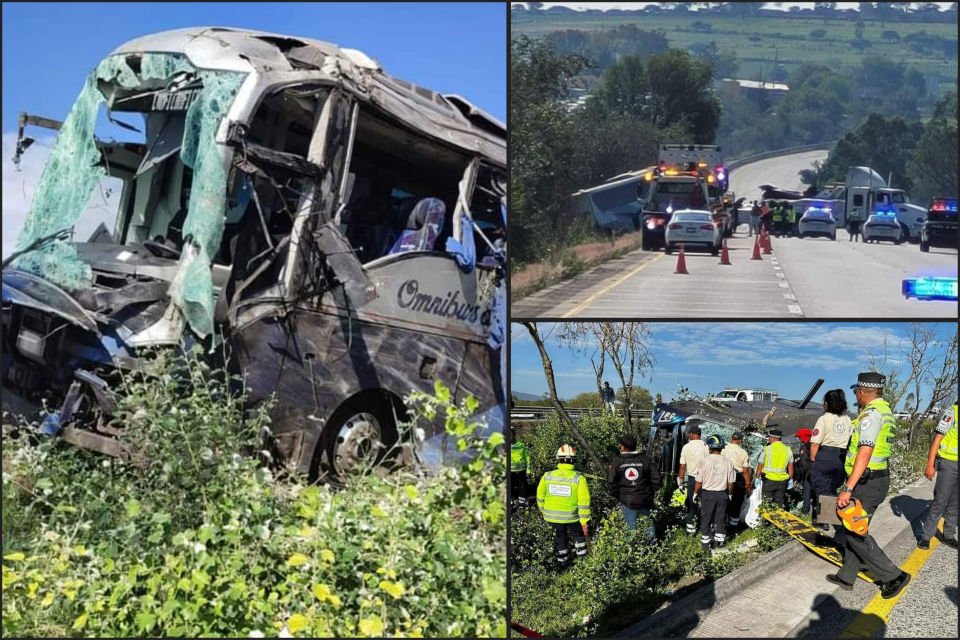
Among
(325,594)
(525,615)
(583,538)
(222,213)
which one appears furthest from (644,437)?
(222,213)

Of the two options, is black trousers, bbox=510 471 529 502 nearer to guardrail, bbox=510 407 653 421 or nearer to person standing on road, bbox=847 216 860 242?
guardrail, bbox=510 407 653 421

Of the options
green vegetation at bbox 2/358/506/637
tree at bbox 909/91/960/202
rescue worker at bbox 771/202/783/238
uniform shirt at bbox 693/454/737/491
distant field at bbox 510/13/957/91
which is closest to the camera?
green vegetation at bbox 2/358/506/637

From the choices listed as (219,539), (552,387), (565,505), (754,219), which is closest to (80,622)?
(219,539)

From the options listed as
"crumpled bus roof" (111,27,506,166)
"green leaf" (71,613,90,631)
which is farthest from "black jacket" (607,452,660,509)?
"green leaf" (71,613,90,631)

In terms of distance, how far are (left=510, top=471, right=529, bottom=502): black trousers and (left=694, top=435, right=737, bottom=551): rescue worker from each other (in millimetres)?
930

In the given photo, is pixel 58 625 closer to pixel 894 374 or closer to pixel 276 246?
pixel 276 246

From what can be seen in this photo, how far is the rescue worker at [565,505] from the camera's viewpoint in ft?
14.9

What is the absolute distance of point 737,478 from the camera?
4664 millimetres

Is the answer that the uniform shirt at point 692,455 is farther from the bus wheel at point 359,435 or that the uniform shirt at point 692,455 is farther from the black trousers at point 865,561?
the bus wheel at point 359,435

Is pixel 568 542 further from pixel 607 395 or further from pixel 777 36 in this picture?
pixel 777 36

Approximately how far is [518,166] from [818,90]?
196 cm

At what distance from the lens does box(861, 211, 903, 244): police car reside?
17.4ft

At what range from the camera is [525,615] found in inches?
179

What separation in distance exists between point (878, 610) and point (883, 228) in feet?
7.93
